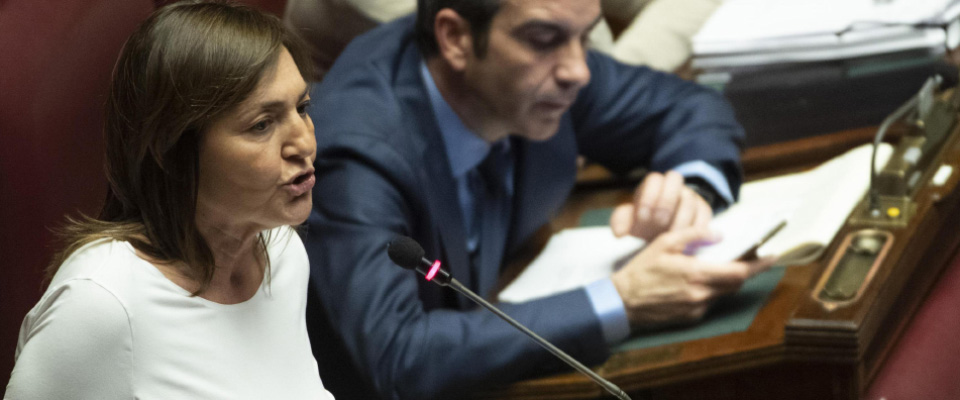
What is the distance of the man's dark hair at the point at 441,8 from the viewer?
42.9 inches

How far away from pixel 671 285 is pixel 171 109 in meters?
0.57

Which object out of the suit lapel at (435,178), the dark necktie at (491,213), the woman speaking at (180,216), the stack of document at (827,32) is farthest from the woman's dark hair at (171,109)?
the stack of document at (827,32)

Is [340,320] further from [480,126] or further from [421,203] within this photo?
[480,126]

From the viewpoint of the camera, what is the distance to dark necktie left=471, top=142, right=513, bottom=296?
1.10m

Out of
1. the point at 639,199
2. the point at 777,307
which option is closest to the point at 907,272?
the point at 777,307

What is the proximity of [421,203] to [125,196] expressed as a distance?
0.41 m

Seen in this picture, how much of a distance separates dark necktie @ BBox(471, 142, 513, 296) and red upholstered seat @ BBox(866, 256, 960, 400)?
1.25 feet

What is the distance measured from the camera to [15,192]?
0.68 metres

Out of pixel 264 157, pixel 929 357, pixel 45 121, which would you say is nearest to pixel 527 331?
pixel 264 157

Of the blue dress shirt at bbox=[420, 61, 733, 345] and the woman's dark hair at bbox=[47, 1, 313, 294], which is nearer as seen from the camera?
the woman's dark hair at bbox=[47, 1, 313, 294]

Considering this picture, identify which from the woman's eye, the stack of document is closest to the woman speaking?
the woman's eye

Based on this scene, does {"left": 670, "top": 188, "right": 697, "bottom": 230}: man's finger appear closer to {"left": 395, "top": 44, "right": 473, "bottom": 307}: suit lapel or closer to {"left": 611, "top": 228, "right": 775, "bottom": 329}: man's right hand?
{"left": 611, "top": 228, "right": 775, "bottom": 329}: man's right hand

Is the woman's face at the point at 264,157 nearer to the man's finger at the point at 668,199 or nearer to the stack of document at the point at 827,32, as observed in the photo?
the man's finger at the point at 668,199

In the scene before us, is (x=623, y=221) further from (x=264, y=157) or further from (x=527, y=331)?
(x=264, y=157)
